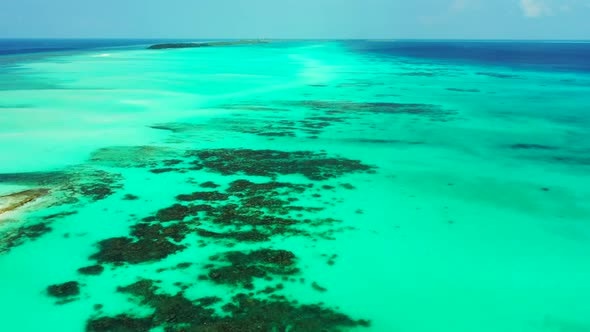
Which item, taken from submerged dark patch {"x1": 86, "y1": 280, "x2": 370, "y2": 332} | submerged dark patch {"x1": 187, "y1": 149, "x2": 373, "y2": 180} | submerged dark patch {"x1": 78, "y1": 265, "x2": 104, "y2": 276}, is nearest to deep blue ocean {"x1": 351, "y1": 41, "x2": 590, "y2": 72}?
submerged dark patch {"x1": 187, "y1": 149, "x2": 373, "y2": 180}

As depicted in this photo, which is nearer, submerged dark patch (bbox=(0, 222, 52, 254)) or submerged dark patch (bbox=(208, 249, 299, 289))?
submerged dark patch (bbox=(208, 249, 299, 289))

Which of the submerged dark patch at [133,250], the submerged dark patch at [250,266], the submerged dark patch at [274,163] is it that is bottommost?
the submerged dark patch at [250,266]

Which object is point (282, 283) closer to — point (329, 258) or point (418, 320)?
point (329, 258)

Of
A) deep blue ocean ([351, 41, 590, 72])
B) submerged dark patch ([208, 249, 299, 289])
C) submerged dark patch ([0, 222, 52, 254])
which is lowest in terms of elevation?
submerged dark patch ([208, 249, 299, 289])

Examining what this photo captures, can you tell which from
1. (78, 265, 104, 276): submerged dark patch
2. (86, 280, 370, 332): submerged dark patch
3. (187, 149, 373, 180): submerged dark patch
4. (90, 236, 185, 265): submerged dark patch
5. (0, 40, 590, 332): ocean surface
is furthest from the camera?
(187, 149, 373, 180): submerged dark patch

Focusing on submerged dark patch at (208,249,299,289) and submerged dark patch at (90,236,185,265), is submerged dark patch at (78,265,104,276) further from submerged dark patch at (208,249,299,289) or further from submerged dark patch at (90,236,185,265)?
submerged dark patch at (208,249,299,289)

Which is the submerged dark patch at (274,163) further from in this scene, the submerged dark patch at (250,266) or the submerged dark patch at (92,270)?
the submerged dark patch at (92,270)

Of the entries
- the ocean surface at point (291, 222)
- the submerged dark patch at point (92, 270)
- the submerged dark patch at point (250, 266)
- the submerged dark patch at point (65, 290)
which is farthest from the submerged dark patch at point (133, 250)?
the submerged dark patch at point (250, 266)

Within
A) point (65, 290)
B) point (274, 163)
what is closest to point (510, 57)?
point (274, 163)

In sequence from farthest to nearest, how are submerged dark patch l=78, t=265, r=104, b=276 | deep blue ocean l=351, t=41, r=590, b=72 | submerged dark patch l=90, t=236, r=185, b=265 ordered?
deep blue ocean l=351, t=41, r=590, b=72
submerged dark patch l=90, t=236, r=185, b=265
submerged dark patch l=78, t=265, r=104, b=276
